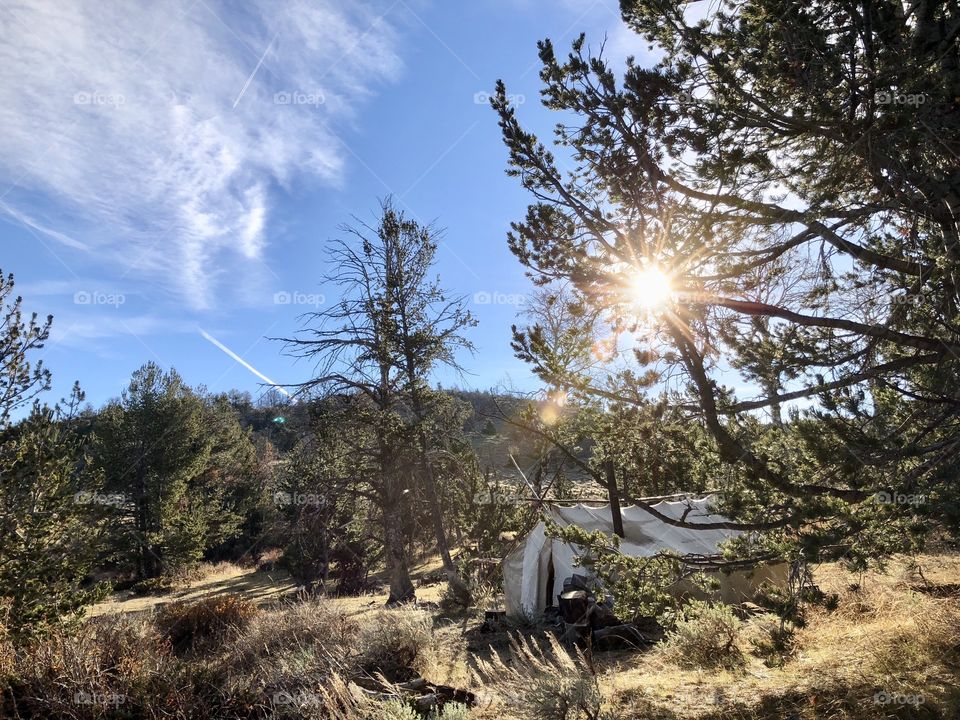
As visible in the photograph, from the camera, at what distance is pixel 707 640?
7.88 metres

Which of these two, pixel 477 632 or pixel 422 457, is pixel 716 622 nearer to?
pixel 477 632

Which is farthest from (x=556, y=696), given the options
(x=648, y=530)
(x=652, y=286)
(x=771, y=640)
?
(x=648, y=530)

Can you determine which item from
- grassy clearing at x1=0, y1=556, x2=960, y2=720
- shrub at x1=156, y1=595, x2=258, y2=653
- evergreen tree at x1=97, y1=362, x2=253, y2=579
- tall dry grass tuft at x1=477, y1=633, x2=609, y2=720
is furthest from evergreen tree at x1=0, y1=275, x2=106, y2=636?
evergreen tree at x1=97, y1=362, x2=253, y2=579

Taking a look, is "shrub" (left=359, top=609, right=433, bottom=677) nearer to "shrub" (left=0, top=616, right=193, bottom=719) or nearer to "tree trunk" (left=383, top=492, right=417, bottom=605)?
"shrub" (left=0, top=616, right=193, bottom=719)

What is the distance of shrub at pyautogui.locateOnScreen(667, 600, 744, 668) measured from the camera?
7.70 m

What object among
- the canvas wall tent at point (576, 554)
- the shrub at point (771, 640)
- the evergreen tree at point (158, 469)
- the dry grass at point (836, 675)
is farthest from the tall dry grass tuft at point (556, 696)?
the evergreen tree at point (158, 469)

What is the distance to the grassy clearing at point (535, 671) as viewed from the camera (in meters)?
5.66

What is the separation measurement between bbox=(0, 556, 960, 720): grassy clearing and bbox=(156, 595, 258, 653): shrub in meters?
2.71

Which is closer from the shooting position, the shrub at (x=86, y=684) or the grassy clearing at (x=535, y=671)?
the grassy clearing at (x=535, y=671)

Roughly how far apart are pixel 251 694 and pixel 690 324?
25.2 feet

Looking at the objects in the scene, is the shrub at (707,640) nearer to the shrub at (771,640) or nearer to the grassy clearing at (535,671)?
the grassy clearing at (535,671)

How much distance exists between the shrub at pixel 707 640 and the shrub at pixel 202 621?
32.5 ft

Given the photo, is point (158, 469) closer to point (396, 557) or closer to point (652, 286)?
point (396, 557)

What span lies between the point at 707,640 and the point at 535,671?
2.57m
